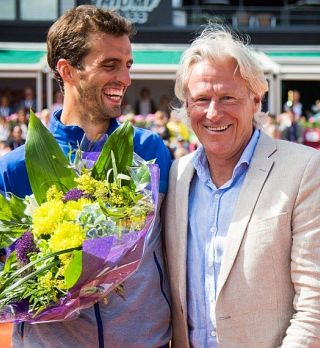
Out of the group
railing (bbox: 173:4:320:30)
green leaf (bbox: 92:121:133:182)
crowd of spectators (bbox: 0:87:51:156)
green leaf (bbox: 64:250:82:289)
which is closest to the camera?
green leaf (bbox: 64:250:82:289)

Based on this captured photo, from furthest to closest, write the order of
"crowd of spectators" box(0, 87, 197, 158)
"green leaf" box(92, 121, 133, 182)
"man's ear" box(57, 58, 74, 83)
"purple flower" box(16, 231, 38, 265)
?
"crowd of spectators" box(0, 87, 197, 158) < "man's ear" box(57, 58, 74, 83) < "green leaf" box(92, 121, 133, 182) < "purple flower" box(16, 231, 38, 265)

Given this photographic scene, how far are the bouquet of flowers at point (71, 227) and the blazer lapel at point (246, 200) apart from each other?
0.32 meters

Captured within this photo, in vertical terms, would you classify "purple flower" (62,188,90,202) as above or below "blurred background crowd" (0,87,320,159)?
above

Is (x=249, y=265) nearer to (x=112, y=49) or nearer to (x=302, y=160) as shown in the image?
(x=302, y=160)

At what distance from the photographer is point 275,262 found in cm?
253

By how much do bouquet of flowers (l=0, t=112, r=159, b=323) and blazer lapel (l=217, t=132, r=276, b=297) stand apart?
1.04ft

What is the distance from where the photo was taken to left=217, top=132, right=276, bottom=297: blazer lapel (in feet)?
8.39

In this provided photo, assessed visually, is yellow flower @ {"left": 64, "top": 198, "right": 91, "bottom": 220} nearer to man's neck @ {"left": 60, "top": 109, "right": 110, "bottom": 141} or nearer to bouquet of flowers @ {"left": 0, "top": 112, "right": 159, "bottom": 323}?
bouquet of flowers @ {"left": 0, "top": 112, "right": 159, "bottom": 323}

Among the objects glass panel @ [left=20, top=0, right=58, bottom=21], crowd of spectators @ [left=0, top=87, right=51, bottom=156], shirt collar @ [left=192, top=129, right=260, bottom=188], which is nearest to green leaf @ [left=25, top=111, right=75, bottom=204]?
shirt collar @ [left=192, top=129, right=260, bottom=188]

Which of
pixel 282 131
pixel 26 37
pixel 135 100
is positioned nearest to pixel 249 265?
pixel 282 131

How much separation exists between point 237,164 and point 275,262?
37cm

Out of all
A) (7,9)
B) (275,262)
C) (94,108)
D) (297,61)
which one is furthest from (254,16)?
(275,262)

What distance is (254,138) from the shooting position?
2.75m

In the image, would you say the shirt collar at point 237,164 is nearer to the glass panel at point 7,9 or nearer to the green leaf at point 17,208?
the green leaf at point 17,208
